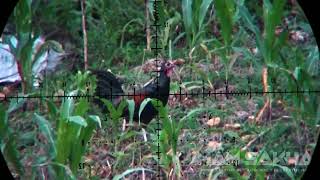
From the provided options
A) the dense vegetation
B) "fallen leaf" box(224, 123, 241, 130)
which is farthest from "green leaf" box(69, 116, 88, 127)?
"fallen leaf" box(224, 123, 241, 130)

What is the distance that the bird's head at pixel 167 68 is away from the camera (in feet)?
6.64

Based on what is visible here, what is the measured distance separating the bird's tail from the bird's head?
5.1 inches

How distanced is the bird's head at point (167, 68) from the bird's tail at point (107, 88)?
0.43ft

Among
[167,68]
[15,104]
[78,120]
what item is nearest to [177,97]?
[167,68]

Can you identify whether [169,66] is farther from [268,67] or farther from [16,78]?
[16,78]

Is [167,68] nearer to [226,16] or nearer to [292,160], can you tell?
[226,16]

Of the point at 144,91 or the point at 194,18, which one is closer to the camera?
the point at 144,91

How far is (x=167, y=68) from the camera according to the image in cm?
Result: 203

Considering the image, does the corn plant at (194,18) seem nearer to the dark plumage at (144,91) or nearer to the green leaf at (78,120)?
the dark plumage at (144,91)

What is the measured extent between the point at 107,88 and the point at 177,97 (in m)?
0.19

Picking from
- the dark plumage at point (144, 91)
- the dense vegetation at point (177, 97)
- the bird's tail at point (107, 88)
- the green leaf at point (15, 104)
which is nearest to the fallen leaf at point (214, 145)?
the dense vegetation at point (177, 97)

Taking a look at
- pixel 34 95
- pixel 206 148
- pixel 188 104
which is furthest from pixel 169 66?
pixel 34 95

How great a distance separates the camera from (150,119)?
204cm

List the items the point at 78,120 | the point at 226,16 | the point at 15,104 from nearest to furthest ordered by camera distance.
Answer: the point at 78,120, the point at 15,104, the point at 226,16
